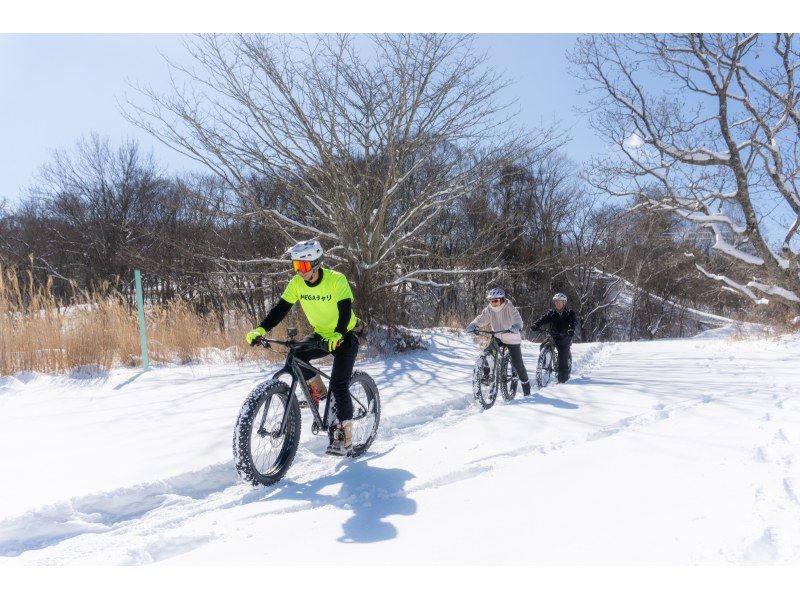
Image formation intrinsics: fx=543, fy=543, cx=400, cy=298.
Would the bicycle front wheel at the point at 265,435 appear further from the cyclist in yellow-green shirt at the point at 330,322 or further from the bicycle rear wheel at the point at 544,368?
the bicycle rear wheel at the point at 544,368

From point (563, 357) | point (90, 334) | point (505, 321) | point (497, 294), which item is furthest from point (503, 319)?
point (90, 334)

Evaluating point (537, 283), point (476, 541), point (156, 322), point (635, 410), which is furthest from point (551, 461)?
point (537, 283)

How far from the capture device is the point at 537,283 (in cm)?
3484

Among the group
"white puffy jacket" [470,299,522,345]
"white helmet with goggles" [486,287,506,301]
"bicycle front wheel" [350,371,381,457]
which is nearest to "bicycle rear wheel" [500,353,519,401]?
"white puffy jacket" [470,299,522,345]

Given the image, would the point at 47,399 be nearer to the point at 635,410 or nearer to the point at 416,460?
the point at 416,460

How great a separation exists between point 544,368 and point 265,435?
6450 mm

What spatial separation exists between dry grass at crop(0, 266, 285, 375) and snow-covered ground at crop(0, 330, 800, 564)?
94cm

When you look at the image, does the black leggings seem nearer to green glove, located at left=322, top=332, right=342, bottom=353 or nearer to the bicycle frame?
the bicycle frame

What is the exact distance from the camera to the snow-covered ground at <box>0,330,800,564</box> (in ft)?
9.22

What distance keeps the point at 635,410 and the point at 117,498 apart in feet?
16.6

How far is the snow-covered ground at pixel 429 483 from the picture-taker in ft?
9.22

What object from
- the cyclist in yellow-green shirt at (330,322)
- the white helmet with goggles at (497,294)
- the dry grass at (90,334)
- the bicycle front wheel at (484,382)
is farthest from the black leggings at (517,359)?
the dry grass at (90,334)

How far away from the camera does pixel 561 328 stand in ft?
31.0

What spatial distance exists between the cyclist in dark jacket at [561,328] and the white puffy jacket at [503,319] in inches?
59.2
